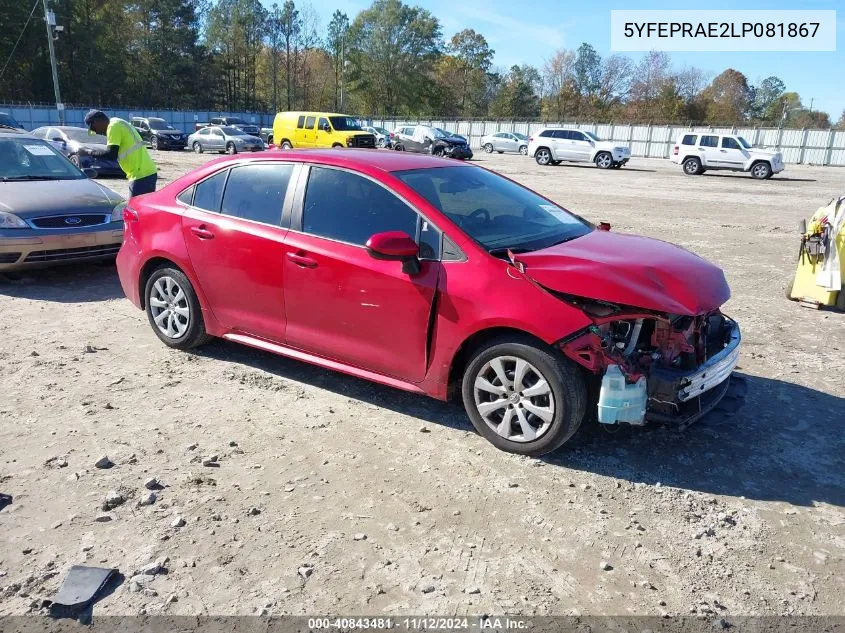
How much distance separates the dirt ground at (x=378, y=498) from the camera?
278cm

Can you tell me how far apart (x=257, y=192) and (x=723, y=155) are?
95.4 feet

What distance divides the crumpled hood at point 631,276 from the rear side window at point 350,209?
Result: 0.88 metres

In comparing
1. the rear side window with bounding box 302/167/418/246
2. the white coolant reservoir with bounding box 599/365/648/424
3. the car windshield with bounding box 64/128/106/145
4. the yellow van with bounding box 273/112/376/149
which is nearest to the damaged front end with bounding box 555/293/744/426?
the white coolant reservoir with bounding box 599/365/648/424

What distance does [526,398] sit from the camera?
12.3 ft

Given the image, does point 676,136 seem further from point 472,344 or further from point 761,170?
point 472,344

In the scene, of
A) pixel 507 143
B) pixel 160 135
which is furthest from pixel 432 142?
pixel 160 135

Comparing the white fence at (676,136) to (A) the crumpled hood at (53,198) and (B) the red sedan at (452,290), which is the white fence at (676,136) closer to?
(A) the crumpled hood at (53,198)

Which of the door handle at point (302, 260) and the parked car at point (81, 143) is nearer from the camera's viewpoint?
Result: the door handle at point (302, 260)

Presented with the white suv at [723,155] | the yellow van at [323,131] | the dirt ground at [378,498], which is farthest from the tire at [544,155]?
the dirt ground at [378,498]

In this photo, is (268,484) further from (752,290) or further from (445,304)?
(752,290)

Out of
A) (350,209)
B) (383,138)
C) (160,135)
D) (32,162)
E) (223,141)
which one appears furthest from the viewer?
(383,138)

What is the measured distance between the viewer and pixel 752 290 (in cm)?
805

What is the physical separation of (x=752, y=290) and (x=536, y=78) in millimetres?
88540

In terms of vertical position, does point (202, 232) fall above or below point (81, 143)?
below
